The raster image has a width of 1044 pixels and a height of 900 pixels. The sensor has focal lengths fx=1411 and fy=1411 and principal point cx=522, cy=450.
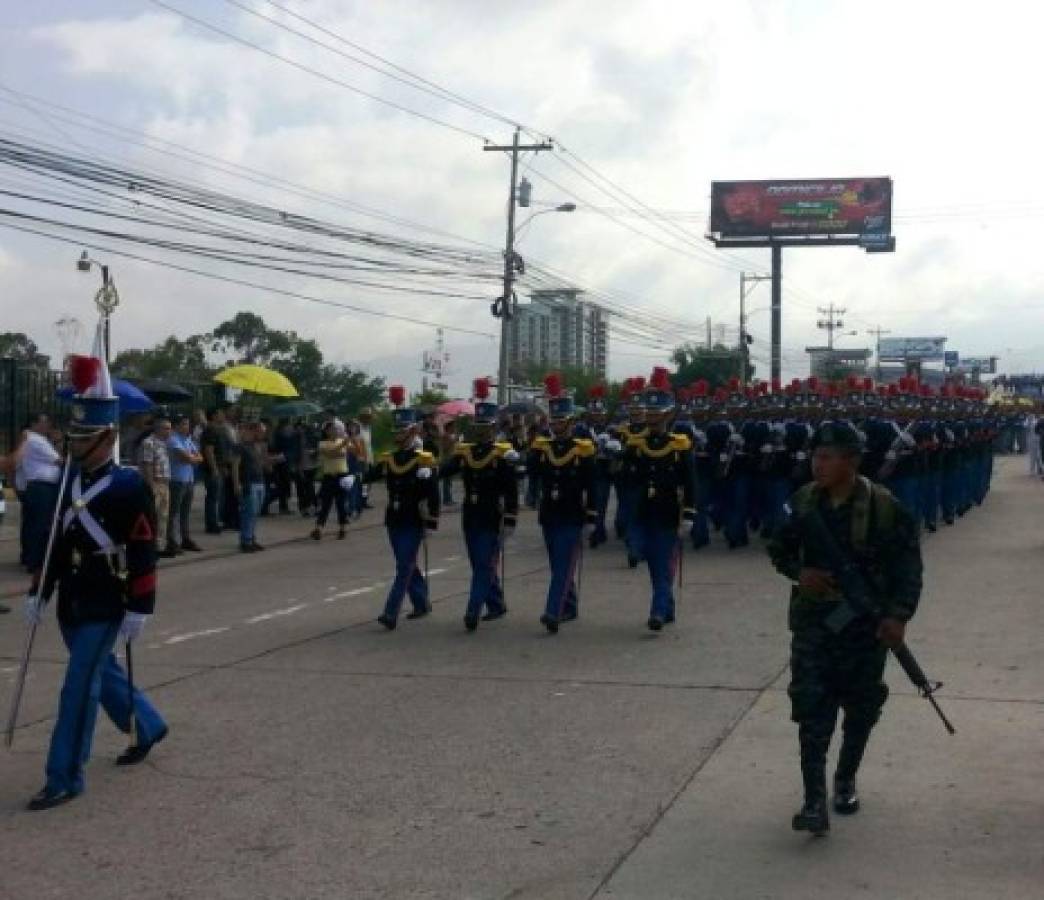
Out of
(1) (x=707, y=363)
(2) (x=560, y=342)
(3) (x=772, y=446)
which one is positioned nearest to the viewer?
(3) (x=772, y=446)

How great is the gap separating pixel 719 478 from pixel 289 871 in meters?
13.5

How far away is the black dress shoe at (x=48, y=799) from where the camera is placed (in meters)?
6.45

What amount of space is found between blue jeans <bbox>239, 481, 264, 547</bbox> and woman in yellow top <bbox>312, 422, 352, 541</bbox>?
5.34 feet

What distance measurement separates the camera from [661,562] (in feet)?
37.2

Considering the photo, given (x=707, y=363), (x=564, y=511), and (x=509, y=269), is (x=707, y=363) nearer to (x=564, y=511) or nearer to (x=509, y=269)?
(x=509, y=269)

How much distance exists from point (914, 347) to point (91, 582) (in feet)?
442

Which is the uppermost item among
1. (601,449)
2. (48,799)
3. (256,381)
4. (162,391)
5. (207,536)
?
(256,381)

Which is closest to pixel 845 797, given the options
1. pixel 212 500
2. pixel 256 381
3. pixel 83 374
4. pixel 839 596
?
pixel 839 596

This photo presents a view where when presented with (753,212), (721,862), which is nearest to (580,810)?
(721,862)

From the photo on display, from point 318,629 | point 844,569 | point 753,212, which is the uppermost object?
point 753,212

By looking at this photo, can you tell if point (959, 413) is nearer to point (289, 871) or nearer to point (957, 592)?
point (957, 592)

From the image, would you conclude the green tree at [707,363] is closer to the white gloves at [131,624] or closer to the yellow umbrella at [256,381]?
the yellow umbrella at [256,381]

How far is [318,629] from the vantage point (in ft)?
38.7

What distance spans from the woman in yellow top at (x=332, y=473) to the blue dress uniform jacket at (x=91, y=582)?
13.3m
